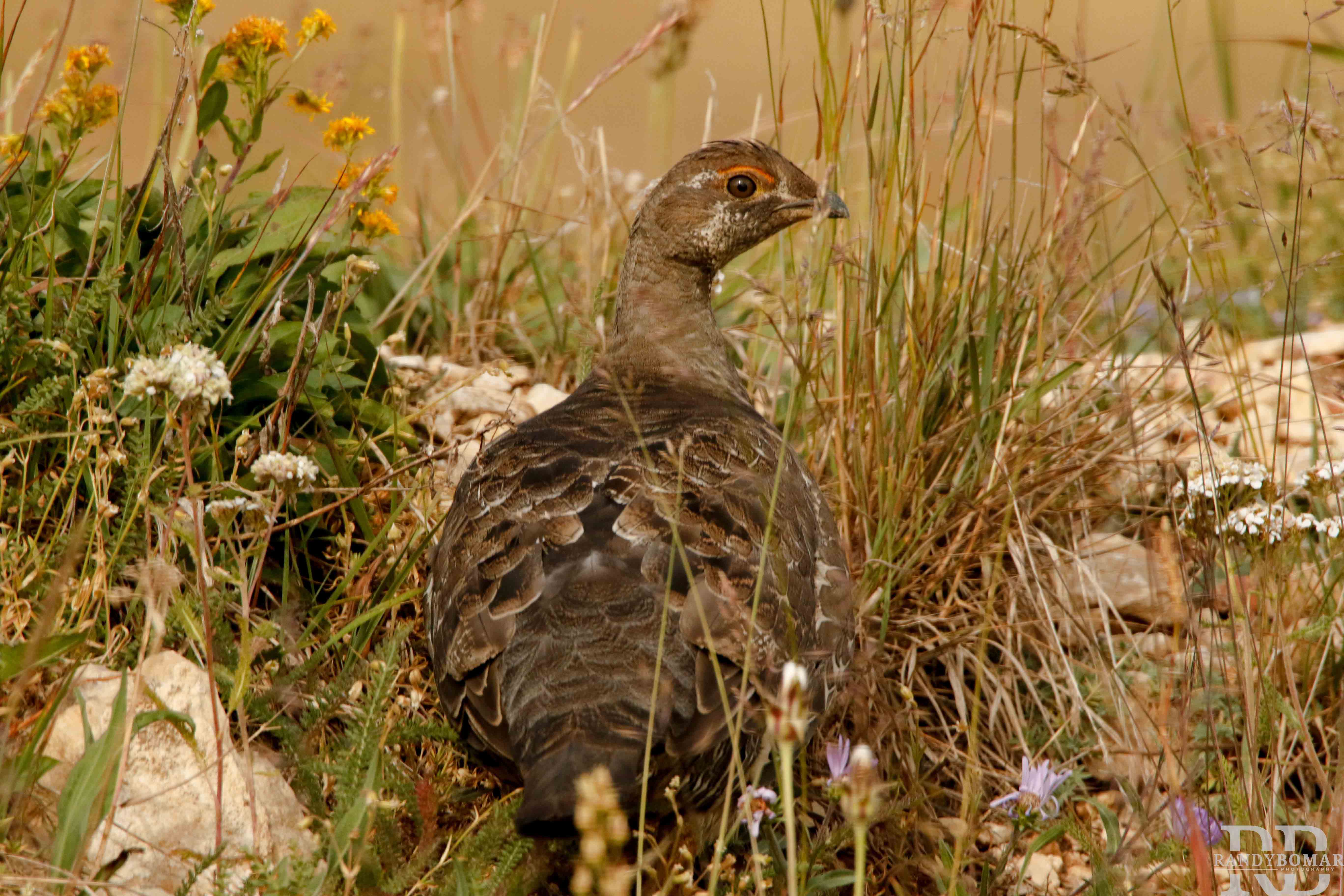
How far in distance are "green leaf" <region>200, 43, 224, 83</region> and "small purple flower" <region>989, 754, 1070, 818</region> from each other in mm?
2907

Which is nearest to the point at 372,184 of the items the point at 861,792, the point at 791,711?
the point at 791,711

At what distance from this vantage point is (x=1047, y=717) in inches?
155

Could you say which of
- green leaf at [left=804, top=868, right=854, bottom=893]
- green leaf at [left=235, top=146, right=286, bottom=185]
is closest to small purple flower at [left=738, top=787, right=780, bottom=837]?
green leaf at [left=804, top=868, right=854, bottom=893]

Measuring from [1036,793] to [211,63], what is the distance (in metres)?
3.00

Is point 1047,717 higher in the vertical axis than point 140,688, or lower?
lower

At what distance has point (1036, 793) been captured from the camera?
2.83 metres

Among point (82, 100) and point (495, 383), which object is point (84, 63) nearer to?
point (82, 100)

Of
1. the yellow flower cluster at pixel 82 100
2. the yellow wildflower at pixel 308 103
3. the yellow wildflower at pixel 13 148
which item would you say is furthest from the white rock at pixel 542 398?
the yellow wildflower at pixel 13 148

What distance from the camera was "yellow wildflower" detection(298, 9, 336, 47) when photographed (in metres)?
3.87

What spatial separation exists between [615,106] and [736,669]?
819 cm

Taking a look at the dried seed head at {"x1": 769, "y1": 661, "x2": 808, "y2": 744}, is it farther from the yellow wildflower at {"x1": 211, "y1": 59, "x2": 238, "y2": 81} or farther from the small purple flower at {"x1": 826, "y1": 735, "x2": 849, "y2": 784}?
the yellow wildflower at {"x1": 211, "y1": 59, "x2": 238, "y2": 81}

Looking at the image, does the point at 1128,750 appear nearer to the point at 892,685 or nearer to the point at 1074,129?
the point at 892,685

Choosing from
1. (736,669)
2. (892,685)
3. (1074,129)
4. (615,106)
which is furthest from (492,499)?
(615,106)

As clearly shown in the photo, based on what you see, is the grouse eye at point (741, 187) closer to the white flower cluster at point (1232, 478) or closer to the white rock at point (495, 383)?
the white rock at point (495, 383)
